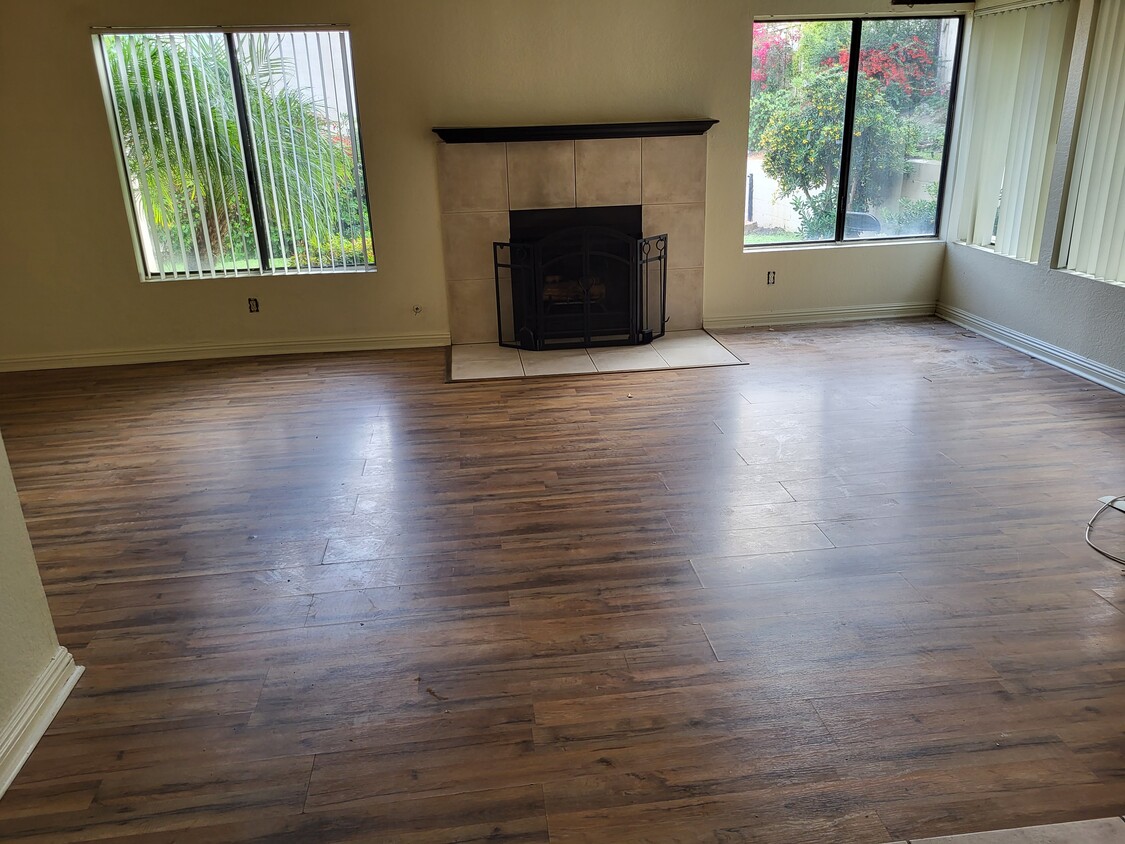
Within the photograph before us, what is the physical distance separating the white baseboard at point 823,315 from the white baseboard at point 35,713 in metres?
4.64

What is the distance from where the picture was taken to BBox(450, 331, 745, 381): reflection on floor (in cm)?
507

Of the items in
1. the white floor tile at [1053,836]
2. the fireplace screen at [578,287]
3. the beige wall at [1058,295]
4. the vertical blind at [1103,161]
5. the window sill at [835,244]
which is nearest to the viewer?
the white floor tile at [1053,836]

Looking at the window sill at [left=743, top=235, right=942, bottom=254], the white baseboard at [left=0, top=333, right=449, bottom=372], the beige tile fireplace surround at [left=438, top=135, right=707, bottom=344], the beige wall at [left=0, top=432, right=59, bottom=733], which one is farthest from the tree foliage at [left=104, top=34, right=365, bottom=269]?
the beige wall at [left=0, top=432, right=59, bottom=733]

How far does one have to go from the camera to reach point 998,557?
2.78 meters

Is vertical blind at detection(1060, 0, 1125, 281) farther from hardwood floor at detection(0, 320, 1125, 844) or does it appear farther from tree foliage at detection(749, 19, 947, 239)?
tree foliage at detection(749, 19, 947, 239)

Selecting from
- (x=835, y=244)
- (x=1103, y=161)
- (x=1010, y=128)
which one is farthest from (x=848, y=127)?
(x=1103, y=161)

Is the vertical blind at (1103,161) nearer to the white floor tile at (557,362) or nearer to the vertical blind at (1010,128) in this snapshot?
the vertical blind at (1010,128)

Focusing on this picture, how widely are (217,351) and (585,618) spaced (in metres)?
4.12

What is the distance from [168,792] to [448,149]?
172 inches

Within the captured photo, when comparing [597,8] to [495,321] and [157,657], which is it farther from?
[157,657]

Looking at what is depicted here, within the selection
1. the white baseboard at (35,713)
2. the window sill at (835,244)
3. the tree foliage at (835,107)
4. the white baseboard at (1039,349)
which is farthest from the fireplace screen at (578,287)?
the white baseboard at (35,713)

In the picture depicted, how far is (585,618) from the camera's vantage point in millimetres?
2498

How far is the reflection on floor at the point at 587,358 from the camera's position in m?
5.07

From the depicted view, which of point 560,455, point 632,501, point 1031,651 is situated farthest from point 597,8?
point 1031,651
